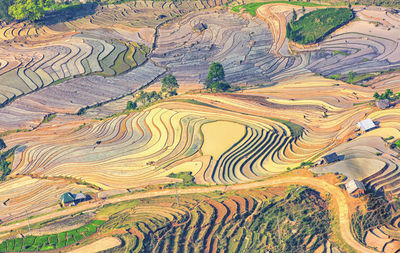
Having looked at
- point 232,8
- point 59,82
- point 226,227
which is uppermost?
point 232,8

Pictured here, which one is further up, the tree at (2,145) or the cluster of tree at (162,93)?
the cluster of tree at (162,93)

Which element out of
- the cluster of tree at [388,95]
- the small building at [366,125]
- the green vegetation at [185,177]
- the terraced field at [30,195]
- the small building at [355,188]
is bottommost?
the terraced field at [30,195]

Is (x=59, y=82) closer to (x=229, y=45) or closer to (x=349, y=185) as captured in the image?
(x=229, y=45)

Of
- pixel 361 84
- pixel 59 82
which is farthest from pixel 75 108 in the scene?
pixel 361 84

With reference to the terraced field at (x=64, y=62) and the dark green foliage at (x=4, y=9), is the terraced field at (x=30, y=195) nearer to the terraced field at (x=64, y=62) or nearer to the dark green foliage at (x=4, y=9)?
the terraced field at (x=64, y=62)

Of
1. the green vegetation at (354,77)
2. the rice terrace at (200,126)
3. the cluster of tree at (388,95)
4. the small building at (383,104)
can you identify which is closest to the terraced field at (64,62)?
the rice terrace at (200,126)
